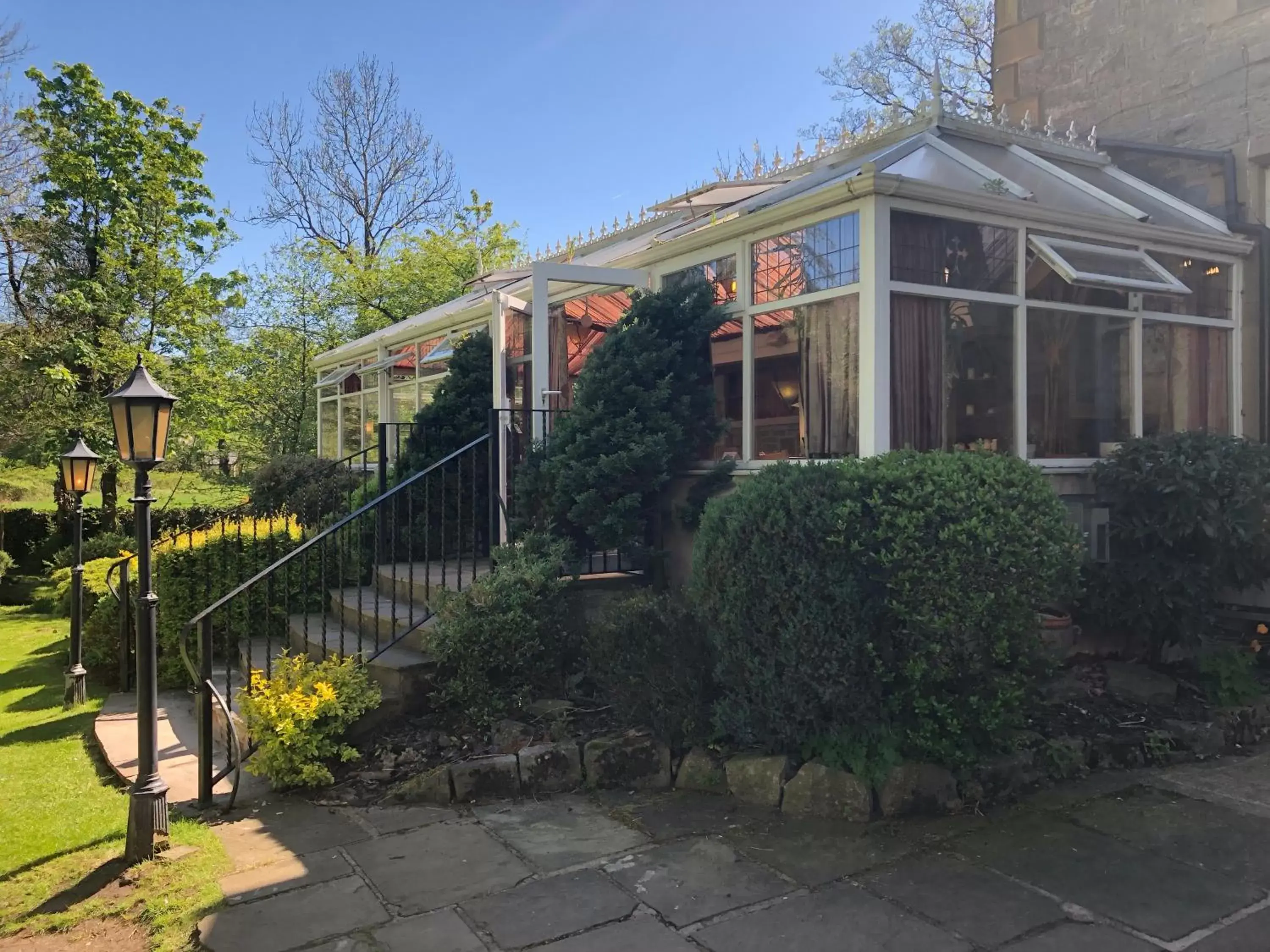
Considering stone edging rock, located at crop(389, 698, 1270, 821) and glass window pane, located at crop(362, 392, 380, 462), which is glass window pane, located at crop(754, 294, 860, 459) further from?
glass window pane, located at crop(362, 392, 380, 462)

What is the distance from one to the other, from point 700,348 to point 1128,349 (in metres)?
3.18

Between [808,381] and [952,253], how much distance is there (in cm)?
120

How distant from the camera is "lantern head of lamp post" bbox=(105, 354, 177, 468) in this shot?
3.99 metres

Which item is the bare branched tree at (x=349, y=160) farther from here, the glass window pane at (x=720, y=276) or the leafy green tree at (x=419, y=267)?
the glass window pane at (x=720, y=276)

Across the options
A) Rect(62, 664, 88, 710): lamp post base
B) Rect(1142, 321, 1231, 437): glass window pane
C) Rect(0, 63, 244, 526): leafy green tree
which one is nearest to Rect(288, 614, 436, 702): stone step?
Rect(62, 664, 88, 710): lamp post base

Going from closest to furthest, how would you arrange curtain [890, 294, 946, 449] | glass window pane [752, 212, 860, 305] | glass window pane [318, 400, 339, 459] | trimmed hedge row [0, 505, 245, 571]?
curtain [890, 294, 946, 449], glass window pane [752, 212, 860, 305], glass window pane [318, 400, 339, 459], trimmed hedge row [0, 505, 245, 571]

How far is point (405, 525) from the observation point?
782 cm

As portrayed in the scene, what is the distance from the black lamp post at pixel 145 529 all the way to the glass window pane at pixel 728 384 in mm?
3550

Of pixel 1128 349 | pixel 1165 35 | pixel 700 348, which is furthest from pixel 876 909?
pixel 1165 35

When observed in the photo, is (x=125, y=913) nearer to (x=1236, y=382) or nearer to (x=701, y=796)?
(x=701, y=796)

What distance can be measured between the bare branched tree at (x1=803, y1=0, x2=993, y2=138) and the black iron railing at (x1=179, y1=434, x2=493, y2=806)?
12641 millimetres

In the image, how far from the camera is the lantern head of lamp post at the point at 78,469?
25.0ft

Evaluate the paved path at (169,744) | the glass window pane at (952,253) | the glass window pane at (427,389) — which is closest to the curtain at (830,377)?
the glass window pane at (952,253)

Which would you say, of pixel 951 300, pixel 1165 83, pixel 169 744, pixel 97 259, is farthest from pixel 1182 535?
pixel 97 259
